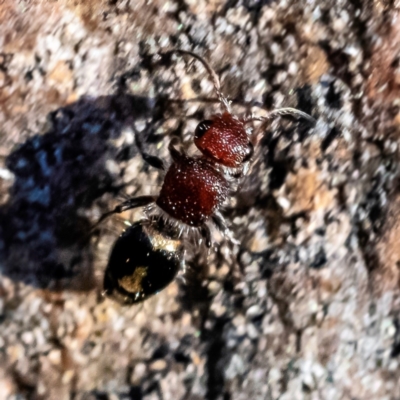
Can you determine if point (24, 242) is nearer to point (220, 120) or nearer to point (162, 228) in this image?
point (162, 228)

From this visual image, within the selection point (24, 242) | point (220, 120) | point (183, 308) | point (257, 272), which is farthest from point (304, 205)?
point (24, 242)

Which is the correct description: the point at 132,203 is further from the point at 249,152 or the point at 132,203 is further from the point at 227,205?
the point at 249,152

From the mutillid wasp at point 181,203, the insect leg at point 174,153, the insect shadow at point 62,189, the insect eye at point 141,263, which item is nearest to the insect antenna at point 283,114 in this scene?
the mutillid wasp at point 181,203

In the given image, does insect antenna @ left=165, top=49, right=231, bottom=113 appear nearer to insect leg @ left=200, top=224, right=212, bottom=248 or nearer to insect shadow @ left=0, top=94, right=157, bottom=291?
insect shadow @ left=0, top=94, right=157, bottom=291

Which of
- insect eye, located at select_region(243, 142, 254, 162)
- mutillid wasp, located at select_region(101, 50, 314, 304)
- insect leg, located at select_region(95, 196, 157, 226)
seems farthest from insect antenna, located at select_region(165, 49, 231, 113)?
insect leg, located at select_region(95, 196, 157, 226)

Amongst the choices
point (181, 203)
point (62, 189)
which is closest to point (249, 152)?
point (181, 203)

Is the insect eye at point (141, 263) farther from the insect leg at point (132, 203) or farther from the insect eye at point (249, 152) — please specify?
the insect eye at point (249, 152)

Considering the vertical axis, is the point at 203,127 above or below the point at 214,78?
below
